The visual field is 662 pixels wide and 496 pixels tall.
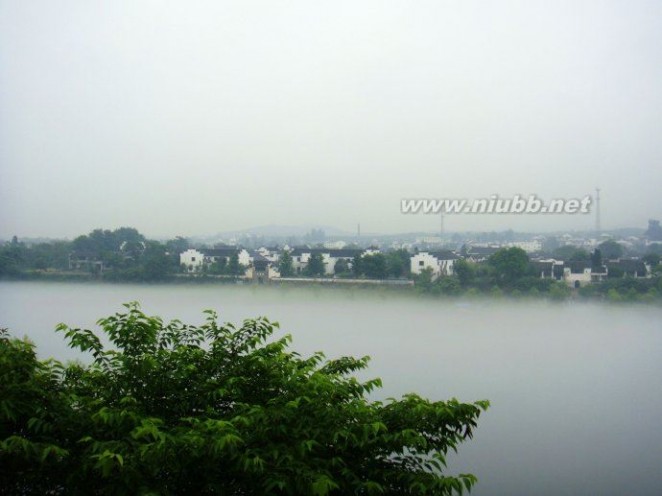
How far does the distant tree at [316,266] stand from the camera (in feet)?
16.3

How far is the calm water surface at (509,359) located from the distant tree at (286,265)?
0.14m

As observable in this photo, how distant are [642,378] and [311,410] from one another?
9.99 ft

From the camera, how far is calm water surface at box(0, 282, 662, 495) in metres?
3.88

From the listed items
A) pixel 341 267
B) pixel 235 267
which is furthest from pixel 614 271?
pixel 235 267

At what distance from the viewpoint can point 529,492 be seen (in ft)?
12.4

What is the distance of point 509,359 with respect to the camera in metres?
4.32

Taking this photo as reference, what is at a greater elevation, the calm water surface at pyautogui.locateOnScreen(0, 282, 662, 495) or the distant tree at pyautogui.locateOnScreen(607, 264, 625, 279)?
the distant tree at pyautogui.locateOnScreen(607, 264, 625, 279)

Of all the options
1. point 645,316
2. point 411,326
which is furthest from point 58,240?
point 645,316

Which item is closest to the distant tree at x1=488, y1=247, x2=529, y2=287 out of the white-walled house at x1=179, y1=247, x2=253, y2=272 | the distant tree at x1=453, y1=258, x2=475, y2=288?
the distant tree at x1=453, y1=258, x2=475, y2=288

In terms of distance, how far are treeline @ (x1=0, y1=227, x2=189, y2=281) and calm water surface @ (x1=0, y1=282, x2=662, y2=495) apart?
186mm

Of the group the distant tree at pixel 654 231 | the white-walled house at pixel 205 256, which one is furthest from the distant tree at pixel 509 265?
the white-walled house at pixel 205 256

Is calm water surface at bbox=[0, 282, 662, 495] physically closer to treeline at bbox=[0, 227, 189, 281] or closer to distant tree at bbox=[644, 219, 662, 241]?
treeline at bbox=[0, 227, 189, 281]

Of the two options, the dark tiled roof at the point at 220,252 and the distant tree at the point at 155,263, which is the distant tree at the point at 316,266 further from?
the distant tree at the point at 155,263

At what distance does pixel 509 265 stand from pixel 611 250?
2.38 feet
